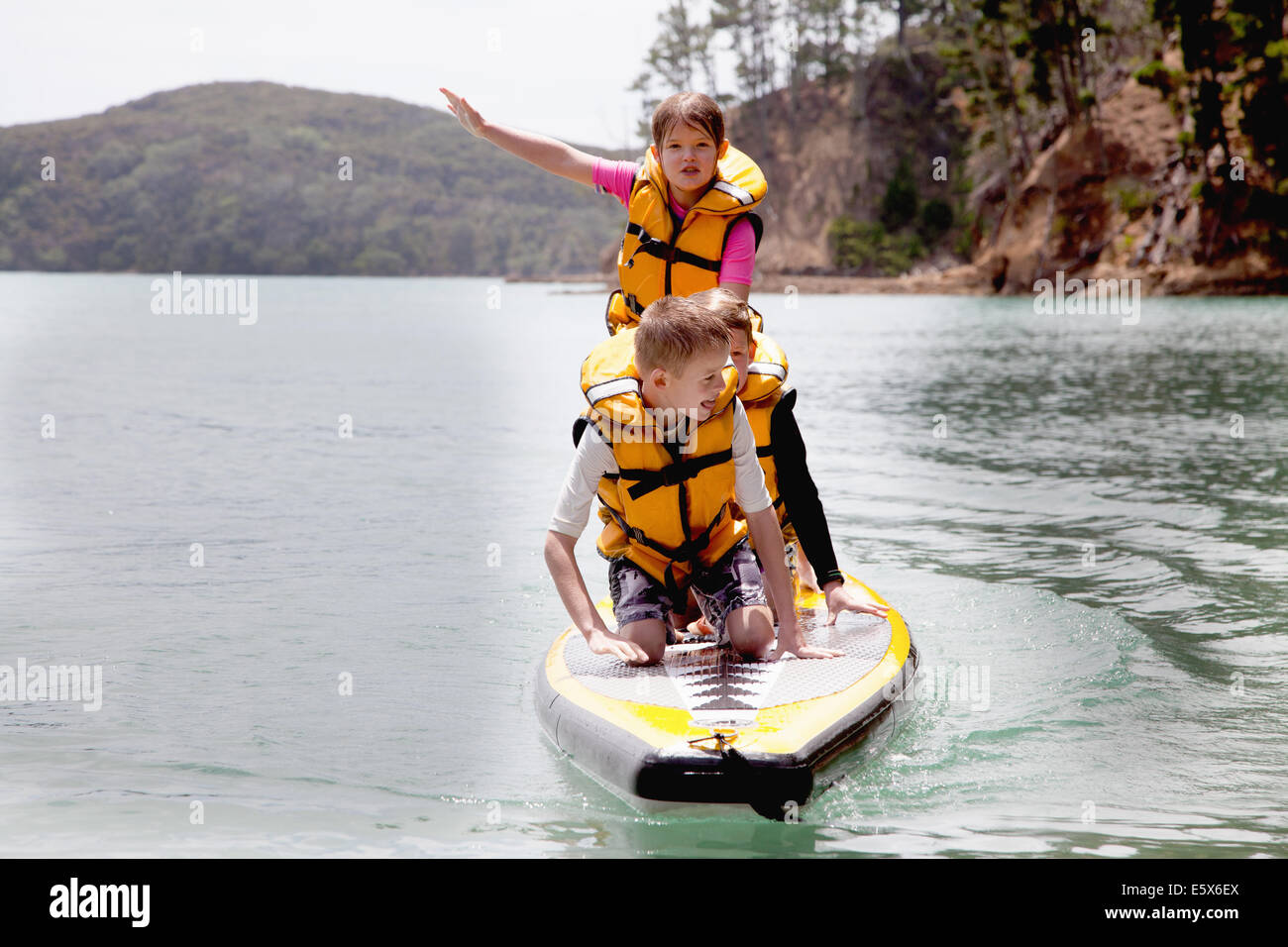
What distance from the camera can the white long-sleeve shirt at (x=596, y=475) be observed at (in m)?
4.14

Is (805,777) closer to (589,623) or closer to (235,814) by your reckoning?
(589,623)

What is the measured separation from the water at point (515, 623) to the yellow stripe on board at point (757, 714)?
0.82 ft

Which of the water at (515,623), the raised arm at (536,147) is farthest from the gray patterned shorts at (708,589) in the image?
the raised arm at (536,147)

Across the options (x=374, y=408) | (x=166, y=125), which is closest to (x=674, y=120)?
(x=374, y=408)

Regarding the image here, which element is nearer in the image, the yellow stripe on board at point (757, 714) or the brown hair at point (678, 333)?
the yellow stripe on board at point (757, 714)

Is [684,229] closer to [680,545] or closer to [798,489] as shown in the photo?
[798,489]

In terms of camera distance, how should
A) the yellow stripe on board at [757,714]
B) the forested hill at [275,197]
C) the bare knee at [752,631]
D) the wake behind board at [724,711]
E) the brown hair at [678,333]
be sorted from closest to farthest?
1. the wake behind board at [724,711]
2. the yellow stripe on board at [757,714]
3. the brown hair at [678,333]
4. the bare knee at [752,631]
5. the forested hill at [275,197]

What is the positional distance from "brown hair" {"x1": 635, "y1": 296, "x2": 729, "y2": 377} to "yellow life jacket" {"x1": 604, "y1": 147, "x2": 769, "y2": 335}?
0.97 metres

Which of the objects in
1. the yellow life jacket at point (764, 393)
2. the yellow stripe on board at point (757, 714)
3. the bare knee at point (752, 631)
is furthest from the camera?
the yellow life jacket at point (764, 393)

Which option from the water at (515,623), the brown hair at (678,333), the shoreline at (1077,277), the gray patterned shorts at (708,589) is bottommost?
the water at (515,623)

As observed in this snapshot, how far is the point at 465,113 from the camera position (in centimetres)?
522

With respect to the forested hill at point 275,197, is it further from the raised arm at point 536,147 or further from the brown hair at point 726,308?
the brown hair at point 726,308

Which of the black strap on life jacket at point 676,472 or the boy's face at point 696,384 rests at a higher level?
the boy's face at point 696,384

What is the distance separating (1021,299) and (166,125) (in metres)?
126
